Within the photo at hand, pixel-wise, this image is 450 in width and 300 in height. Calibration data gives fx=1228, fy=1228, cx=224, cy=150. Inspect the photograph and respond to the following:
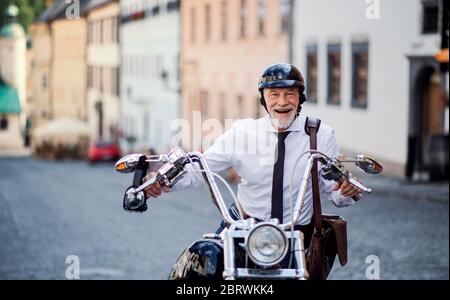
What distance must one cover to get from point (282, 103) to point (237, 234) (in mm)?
536

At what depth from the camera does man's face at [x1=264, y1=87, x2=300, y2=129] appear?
4.14 m

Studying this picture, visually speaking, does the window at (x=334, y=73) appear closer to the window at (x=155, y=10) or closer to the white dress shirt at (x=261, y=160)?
the white dress shirt at (x=261, y=160)

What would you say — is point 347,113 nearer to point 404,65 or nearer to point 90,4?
point 404,65

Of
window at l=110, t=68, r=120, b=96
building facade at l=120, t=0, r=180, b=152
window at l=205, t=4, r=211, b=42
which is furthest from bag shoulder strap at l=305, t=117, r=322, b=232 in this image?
window at l=110, t=68, r=120, b=96

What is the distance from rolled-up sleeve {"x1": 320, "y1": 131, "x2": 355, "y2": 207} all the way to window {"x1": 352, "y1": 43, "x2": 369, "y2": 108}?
25.0 meters

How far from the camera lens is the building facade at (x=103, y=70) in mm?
73125

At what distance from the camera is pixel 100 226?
23.1m

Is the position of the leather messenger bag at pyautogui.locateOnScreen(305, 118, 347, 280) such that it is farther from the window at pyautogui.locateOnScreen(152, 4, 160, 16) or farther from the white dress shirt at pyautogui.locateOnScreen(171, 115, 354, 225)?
the window at pyautogui.locateOnScreen(152, 4, 160, 16)

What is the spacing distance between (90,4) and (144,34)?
19932 millimetres

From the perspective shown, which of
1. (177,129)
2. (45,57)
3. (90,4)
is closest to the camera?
(177,129)

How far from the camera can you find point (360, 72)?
30453mm

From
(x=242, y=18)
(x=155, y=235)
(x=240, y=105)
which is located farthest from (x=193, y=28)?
(x=155, y=235)

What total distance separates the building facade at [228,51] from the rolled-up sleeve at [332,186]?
29.4m

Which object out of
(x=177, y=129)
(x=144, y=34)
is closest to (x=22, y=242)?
(x=177, y=129)
